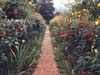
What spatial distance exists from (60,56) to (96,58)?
2.50 metres

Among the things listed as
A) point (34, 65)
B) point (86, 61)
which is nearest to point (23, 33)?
point (34, 65)

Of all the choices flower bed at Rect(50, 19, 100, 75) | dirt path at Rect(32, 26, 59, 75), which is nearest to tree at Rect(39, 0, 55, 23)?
dirt path at Rect(32, 26, 59, 75)

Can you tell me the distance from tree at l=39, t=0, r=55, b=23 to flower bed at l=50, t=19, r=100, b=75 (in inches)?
925

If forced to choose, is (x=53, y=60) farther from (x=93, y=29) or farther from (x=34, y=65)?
(x=93, y=29)

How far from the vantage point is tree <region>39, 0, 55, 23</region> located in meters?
31.6

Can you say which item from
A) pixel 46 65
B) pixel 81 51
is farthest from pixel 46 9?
pixel 81 51

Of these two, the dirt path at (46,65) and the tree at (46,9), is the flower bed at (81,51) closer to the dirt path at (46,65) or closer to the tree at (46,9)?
the dirt path at (46,65)

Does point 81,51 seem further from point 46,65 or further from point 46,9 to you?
point 46,9

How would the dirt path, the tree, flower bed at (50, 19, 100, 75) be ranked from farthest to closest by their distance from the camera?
the tree
the dirt path
flower bed at (50, 19, 100, 75)

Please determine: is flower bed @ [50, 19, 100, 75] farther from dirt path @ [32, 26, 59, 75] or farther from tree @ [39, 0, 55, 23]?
tree @ [39, 0, 55, 23]

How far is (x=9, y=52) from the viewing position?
252 inches

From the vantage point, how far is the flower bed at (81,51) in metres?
5.77

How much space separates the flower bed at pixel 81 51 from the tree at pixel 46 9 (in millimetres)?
23504

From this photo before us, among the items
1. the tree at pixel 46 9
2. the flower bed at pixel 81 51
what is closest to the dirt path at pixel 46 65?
the flower bed at pixel 81 51
